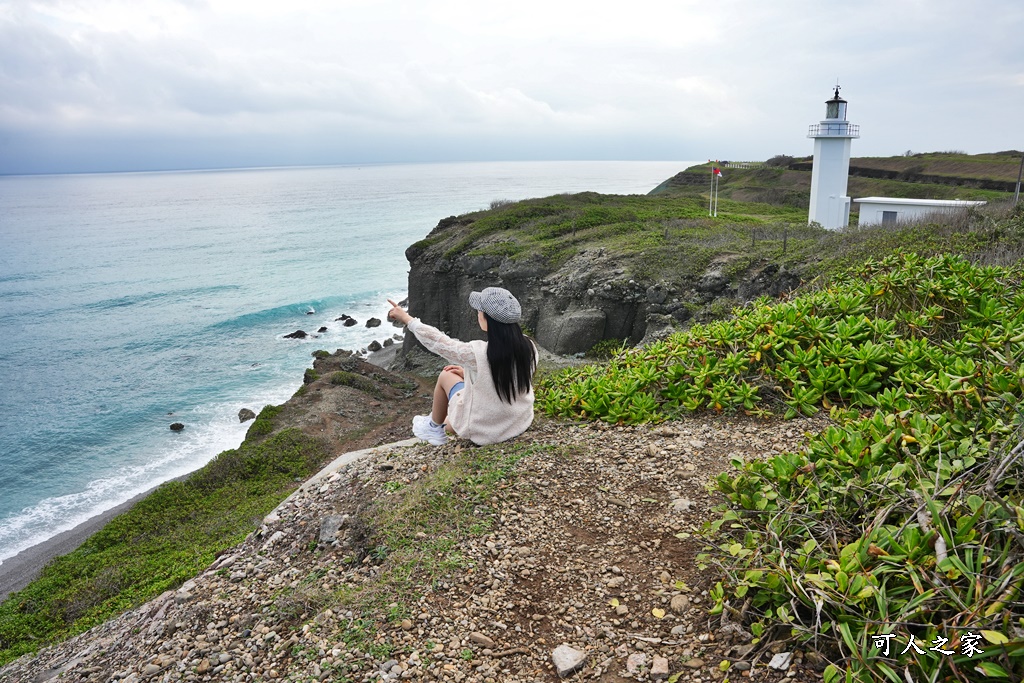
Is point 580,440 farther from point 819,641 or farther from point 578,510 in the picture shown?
point 819,641

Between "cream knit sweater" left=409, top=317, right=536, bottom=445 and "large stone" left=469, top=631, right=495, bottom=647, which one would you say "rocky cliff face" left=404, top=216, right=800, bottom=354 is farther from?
"large stone" left=469, top=631, right=495, bottom=647

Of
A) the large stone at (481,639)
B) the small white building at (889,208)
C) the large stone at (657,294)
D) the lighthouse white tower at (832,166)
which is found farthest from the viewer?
the lighthouse white tower at (832,166)

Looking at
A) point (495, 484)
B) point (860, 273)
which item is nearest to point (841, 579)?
point (495, 484)

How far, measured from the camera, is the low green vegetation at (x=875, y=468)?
2.90 m

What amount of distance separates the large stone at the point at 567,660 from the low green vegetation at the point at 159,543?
22.0 ft

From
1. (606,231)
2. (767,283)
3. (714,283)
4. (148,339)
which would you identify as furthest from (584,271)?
(148,339)

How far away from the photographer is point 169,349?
35.8 metres

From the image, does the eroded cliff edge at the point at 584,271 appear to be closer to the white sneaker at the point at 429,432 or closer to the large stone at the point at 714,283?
the large stone at the point at 714,283

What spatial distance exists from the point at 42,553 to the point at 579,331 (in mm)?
16498

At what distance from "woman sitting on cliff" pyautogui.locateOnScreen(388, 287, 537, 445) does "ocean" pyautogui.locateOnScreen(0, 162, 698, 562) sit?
692 inches

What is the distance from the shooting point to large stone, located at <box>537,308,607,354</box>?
70.0 ft

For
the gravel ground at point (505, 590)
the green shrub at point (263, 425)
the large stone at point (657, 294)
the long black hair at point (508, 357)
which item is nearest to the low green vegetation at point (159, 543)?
the green shrub at point (263, 425)

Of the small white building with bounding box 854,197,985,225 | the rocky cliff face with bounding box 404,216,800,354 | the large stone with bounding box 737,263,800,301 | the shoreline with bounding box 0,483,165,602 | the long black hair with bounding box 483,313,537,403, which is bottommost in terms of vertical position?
the shoreline with bounding box 0,483,165,602

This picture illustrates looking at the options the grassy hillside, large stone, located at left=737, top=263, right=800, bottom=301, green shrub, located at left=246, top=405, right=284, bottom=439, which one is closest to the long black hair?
large stone, located at left=737, top=263, right=800, bottom=301
